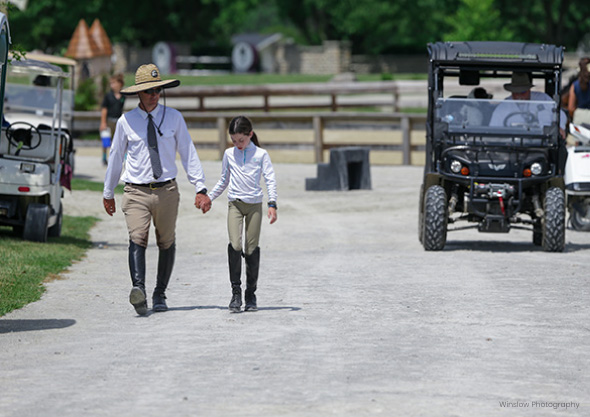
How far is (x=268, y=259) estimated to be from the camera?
1450cm

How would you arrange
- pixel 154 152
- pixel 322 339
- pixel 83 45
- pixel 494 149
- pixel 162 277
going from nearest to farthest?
pixel 322 339 < pixel 154 152 < pixel 162 277 < pixel 494 149 < pixel 83 45

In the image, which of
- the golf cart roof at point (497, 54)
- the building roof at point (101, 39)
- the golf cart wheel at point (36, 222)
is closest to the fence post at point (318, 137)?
the golf cart roof at point (497, 54)

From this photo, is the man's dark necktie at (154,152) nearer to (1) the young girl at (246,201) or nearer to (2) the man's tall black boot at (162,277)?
(1) the young girl at (246,201)

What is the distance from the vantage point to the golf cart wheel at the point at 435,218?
14.8 meters

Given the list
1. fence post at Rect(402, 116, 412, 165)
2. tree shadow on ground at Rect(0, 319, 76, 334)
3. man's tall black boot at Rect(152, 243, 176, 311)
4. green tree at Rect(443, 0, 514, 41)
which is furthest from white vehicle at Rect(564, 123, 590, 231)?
green tree at Rect(443, 0, 514, 41)

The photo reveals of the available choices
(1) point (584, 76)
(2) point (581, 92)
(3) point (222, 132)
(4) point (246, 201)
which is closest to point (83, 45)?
(3) point (222, 132)

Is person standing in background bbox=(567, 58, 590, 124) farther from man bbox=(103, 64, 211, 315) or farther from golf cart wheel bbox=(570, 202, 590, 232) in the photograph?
man bbox=(103, 64, 211, 315)

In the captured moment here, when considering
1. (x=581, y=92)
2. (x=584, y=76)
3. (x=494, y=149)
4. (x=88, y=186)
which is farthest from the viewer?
(x=88, y=186)

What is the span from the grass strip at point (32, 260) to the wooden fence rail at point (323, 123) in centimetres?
1056

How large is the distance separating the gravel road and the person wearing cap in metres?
1.59

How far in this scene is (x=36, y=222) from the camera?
50.3 ft

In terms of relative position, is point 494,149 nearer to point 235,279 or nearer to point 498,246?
point 498,246

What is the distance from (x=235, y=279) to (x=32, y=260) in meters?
4.16

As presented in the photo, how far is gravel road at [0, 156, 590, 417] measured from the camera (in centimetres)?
695
